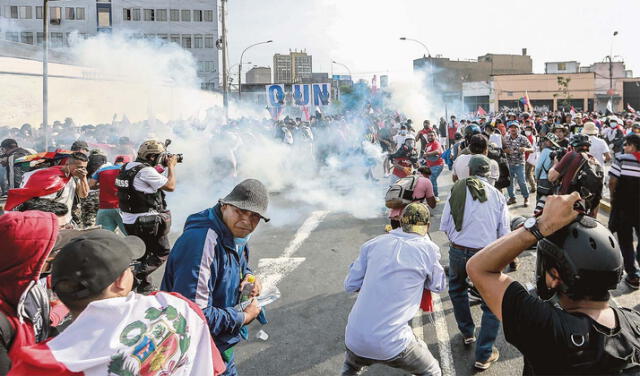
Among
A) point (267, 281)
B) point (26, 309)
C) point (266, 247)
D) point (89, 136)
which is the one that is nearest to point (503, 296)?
point (26, 309)

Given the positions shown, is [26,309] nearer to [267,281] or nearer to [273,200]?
[267,281]

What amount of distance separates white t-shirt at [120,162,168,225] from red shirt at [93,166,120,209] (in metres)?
0.78

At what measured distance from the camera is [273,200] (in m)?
12.0

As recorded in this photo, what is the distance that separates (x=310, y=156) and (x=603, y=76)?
67.5 m

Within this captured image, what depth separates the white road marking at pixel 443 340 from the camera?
402 cm

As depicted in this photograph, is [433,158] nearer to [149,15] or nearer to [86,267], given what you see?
[86,267]

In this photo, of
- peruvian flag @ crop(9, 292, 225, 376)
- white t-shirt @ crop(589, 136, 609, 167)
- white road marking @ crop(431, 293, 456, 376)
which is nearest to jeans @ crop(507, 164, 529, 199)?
white t-shirt @ crop(589, 136, 609, 167)

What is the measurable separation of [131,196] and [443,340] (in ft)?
12.1

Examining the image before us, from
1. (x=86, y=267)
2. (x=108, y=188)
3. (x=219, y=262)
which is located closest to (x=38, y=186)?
(x=108, y=188)

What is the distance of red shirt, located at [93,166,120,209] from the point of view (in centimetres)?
598

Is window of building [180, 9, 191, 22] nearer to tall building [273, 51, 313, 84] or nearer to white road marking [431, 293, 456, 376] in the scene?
white road marking [431, 293, 456, 376]

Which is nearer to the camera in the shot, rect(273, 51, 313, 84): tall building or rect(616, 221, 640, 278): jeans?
rect(616, 221, 640, 278): jeans

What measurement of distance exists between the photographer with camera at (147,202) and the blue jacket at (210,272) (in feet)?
9.31

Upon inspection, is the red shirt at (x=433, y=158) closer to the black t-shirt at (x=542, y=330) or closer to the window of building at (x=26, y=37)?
the black t-shirt at (x=542, y=330)
